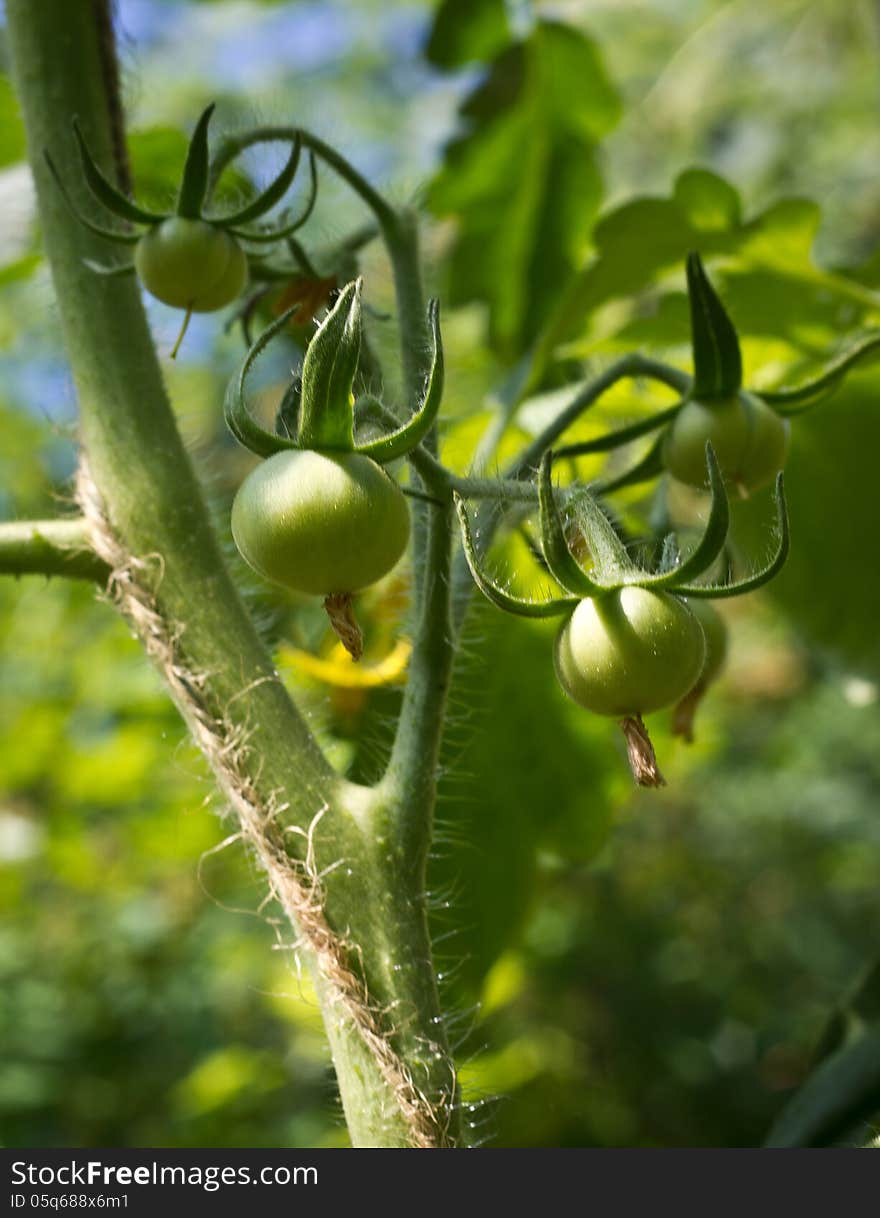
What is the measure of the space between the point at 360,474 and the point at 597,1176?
40 centimetres

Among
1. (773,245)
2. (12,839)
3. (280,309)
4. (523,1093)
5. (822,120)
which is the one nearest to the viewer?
(280,309)

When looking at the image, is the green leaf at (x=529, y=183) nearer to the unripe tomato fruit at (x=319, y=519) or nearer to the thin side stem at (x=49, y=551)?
the thin side stem at (x=49, y=551)

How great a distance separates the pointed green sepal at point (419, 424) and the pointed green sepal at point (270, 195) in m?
0.17

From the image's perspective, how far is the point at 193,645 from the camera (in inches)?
25.4

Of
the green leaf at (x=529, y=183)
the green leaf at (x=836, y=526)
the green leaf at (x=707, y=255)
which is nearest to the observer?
the green leaf at (x=707, y=255)

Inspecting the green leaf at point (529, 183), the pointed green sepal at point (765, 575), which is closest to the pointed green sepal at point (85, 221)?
the pointed green sepal at point (765, 575)

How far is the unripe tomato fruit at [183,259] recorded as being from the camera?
0.60m

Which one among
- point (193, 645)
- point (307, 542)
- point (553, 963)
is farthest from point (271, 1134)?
point (307, 542)

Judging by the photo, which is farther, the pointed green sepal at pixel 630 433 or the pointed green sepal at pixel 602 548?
the pointed green sepal at pixel 630 433

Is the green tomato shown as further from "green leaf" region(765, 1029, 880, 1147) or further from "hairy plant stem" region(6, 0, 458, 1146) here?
"green leaf" region(765, 1029, 880, 1147)

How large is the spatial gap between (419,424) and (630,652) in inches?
5.1

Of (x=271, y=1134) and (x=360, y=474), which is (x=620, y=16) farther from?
(x=360, y=474)

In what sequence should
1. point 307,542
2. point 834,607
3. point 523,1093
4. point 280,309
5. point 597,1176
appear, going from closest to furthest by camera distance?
point 307,542 < point 597,1176 < point 280,309 < point 834,607 < point 523,1093

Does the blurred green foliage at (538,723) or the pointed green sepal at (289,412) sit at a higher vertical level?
the pointed green sepal at (289,412)
